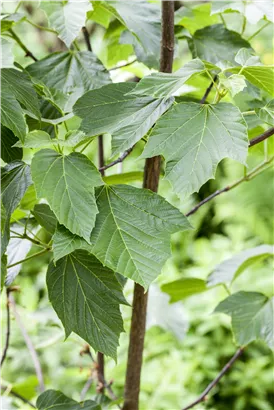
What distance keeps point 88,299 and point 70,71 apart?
304 mm

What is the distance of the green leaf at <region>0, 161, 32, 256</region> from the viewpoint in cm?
55

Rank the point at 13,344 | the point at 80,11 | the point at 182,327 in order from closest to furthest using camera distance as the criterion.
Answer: the point at 80,11, the point at 182,327, the point at 13,344

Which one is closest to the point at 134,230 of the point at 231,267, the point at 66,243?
the point at 66,243

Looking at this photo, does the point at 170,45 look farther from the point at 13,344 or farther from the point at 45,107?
the point at 13,344

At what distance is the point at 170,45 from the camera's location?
65cm

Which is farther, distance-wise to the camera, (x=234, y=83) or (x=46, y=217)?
(x=46, y=217)

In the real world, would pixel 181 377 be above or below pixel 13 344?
below

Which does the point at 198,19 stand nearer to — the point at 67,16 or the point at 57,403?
the point at 67,16

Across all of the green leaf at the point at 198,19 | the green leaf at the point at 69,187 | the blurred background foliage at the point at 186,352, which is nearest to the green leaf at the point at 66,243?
the green leaf at the point at 69,187

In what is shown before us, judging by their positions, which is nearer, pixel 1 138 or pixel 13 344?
pixel 1 138

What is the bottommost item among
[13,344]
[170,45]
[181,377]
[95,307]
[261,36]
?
[181,377]

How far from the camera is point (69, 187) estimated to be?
0.52 m

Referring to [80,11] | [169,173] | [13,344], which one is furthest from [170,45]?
[13,344]

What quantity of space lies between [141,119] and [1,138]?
0.50 feet
